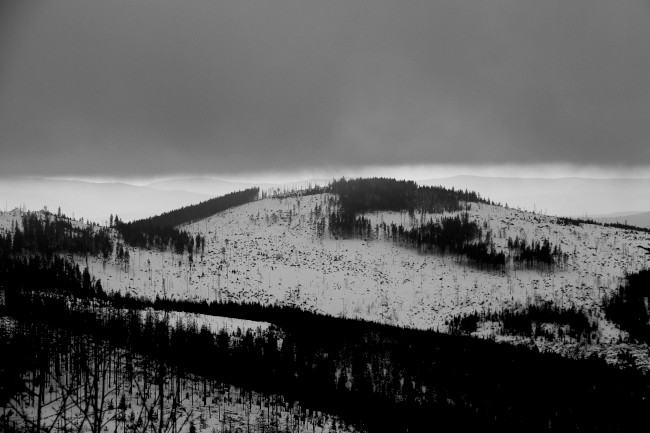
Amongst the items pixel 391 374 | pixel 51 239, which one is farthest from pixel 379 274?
pixel 51 239

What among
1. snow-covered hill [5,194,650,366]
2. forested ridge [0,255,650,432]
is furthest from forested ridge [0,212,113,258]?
forested ridge [0,255,650,432]

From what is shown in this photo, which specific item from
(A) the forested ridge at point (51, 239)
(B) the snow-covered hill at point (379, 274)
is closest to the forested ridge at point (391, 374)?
(B) the snow-covered hill at point (379, 274)

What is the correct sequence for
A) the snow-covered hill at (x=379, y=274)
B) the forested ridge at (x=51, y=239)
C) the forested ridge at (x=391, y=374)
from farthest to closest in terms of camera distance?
the forested ridge at (x=51, y=239), the snow-covered hill at (x=379, y=274), the forested ridge at (x=391, y=374)

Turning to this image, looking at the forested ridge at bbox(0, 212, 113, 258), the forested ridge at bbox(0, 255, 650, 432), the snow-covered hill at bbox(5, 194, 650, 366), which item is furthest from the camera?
the forested ridge at bbox(0, 212, 113, 258)

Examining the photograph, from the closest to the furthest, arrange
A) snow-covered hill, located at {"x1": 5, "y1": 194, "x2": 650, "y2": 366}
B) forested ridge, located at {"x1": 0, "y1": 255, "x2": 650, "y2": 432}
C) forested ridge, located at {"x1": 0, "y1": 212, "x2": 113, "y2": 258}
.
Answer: forested ridge, located at {"x1": 0, "y1": 255, "x2": 650, "y2": 432} < snow-covered hill, located at {"x1": 5, "y1": 194, "x2": 650, "y2": 366} < forested ridge, located at {"x1": 0, "y1": 212, "x2": 113, "y2": 258}

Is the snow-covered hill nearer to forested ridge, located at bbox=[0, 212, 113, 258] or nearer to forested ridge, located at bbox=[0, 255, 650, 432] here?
forested ridge, located at bbox=[0, 212, 113, 258]

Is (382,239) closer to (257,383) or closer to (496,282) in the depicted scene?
(496,282)

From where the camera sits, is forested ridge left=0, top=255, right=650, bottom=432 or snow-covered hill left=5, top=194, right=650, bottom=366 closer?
forested ridge left=0, top=255, right=650, bottom=432

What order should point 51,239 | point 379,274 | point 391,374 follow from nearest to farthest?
point 391,374, point 51,239, point 379,274

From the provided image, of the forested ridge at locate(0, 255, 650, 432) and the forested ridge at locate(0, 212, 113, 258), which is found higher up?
the forested ridge at locate(0, 212, 113, 258)

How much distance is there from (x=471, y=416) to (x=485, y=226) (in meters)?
118

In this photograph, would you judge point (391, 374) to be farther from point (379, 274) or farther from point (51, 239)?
point (51, 239)

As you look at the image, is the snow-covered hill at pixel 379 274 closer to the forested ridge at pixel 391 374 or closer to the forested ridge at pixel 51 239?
the forested ridge at pixel 51 239

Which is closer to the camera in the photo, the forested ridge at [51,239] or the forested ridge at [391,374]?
the forested ridge at [391,374]
